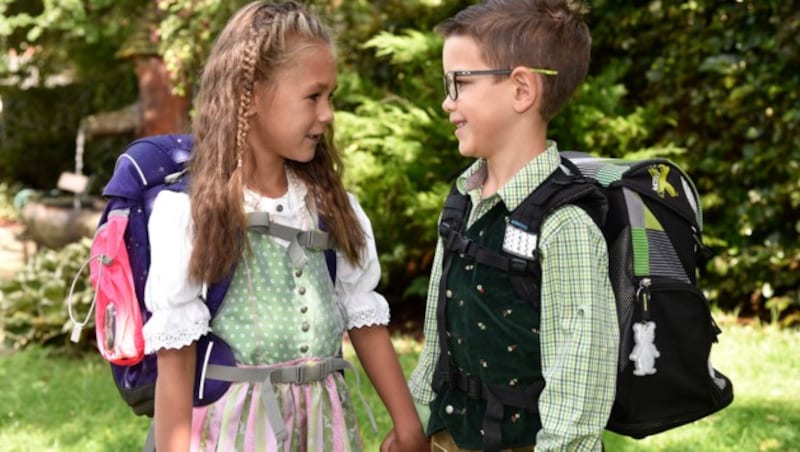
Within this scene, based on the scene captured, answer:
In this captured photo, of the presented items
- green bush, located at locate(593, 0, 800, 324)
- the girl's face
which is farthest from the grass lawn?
the girl's face

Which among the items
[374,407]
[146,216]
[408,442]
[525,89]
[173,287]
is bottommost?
[374,407]

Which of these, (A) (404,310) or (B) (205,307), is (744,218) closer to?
(A) (404,310)

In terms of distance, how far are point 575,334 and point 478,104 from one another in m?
0.61

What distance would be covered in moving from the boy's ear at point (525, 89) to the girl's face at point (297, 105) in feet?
1.53

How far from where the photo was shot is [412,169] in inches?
284

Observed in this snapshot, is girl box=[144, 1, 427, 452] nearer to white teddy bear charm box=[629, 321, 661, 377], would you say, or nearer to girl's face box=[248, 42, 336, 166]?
girl's face box=[248, 42, 336, 166]

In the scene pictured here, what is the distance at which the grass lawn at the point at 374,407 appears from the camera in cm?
475

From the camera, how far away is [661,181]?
2381 millimetres

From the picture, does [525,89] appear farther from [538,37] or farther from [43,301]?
[43,301]

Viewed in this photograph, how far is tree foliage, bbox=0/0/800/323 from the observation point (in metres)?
6.83

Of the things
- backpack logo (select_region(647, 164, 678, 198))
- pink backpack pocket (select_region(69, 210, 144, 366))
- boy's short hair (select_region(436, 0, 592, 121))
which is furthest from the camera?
pink backpack pocket (select_region(69, 210, 144, 366))

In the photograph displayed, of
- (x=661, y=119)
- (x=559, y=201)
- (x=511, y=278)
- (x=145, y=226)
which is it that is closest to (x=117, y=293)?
(x=145, y=226)

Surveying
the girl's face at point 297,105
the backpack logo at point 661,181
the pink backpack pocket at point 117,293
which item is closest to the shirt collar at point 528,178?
the backpack logo at point 661,181

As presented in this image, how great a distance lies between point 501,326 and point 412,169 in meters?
4.85
